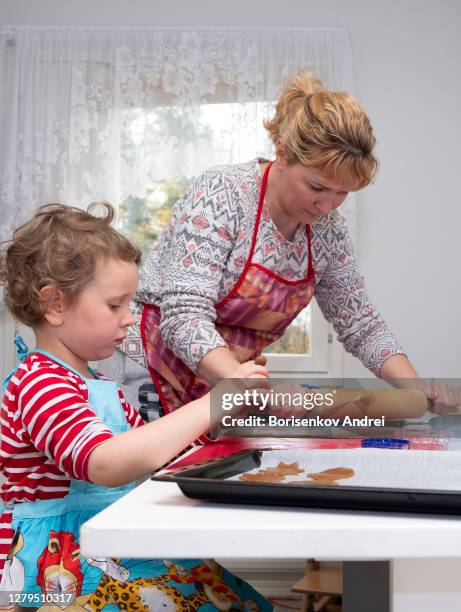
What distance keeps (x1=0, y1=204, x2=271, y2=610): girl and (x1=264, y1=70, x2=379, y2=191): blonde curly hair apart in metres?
0.44

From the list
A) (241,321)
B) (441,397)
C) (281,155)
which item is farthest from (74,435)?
(281,155)

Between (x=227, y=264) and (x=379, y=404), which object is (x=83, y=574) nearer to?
(x=379, y=404)

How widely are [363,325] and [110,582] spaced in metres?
1.00

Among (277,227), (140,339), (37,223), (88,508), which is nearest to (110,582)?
(88,508)

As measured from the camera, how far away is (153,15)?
3260mm

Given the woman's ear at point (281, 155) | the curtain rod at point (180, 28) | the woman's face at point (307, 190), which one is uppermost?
the curtain rod at point (180, 28)

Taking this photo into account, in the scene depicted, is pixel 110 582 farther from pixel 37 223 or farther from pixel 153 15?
pixel 153 15

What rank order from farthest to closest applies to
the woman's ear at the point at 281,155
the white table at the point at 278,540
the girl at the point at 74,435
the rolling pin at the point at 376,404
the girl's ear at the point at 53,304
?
1. the woman's ear at the point at 281,155
2. the girl's ear at the point at 53,304
3. the rolling pin at the point at 376,404
4. the girl at the point at 74,435
5. the white table at the point at 278,540

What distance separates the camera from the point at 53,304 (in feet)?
3.90

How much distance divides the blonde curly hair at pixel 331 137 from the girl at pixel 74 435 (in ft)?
1.44

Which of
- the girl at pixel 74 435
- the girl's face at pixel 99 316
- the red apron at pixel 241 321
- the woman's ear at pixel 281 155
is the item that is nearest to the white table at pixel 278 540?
the girl at pixel 74 435

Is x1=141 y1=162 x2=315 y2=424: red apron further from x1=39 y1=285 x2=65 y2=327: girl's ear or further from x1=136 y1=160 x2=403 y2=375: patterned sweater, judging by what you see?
x1=39 y1=285 x2=65 y2=327: girl's ear

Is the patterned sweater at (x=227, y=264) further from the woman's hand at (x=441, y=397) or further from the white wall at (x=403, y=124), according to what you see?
the white wall at (x=403, y=124)

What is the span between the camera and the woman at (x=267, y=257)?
1551mm
